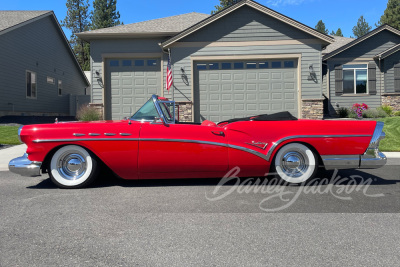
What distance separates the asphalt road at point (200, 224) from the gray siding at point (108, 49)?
35.2ft

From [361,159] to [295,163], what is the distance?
3.12 ft

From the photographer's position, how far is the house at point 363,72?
16984 mm

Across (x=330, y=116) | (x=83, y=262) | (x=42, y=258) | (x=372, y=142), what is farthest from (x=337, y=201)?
(x=330, y=116)

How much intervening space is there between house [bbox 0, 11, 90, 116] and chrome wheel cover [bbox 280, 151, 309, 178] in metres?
16.5

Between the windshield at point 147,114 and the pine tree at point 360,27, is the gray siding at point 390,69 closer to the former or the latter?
the windshield at point 147,114

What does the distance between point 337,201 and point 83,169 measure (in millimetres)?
3357

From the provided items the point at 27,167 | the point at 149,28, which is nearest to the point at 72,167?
the point at 27,167

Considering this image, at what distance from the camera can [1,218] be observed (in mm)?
3227

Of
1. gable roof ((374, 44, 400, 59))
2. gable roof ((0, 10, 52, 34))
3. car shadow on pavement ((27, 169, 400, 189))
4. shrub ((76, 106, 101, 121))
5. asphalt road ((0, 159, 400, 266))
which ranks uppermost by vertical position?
gable roof ((0, 10, 52, 34))

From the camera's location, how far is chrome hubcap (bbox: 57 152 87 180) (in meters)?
4.44

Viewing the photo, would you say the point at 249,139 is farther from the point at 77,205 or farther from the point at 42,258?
the point at 42,258

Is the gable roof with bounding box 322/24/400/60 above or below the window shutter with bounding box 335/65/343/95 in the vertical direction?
above

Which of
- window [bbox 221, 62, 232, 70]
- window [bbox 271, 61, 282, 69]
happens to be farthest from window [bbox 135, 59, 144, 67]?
window [bbox 271, 61, 282, 69]

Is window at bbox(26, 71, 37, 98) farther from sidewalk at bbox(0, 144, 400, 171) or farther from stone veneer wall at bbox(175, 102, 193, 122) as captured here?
sidewalk at bbox(0, 144, 400, 171)
